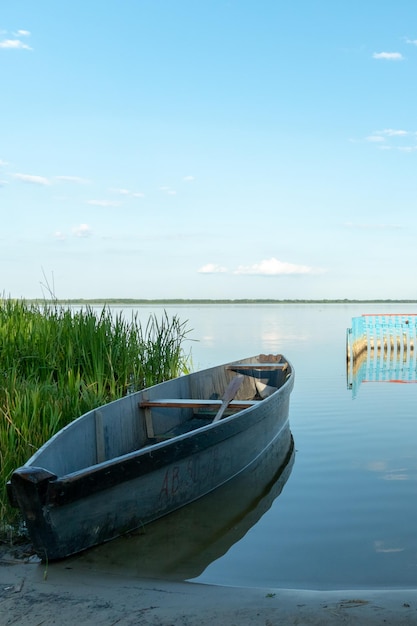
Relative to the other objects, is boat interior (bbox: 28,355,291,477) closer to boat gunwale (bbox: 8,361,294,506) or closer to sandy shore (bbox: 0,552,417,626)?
boat gunwale (bbox: 8,361,294,506)

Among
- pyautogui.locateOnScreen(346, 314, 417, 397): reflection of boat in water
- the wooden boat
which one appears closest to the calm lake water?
the wooden boat

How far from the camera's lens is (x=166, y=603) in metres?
3.71

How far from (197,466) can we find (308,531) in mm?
1152

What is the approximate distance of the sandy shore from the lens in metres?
3.44

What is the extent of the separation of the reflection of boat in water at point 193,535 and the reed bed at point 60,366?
966 millimetres

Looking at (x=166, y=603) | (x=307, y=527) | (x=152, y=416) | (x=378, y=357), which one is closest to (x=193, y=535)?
(x=307, y=527)

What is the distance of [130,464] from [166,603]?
3.88 ft

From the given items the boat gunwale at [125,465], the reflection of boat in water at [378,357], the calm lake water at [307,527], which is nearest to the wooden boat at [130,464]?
the boat gunwale at [125,465]

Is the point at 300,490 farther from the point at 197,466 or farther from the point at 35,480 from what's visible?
the point at 35,480

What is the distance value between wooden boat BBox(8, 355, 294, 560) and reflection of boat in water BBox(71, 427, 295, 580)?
11 centimetres

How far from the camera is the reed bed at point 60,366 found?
19.4 ft

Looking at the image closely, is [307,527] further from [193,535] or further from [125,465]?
[125,465]

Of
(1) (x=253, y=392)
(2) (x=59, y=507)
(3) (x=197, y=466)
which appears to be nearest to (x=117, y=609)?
(2) (x=59, y=507)

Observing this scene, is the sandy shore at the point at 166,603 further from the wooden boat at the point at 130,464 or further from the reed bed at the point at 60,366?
the reed bed at the point at 60,366
